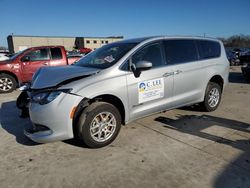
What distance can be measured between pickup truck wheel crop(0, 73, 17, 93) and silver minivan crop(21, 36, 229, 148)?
522 cm

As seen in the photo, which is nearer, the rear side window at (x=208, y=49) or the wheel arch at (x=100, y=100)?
the wheel arch at (x=100, y=100)

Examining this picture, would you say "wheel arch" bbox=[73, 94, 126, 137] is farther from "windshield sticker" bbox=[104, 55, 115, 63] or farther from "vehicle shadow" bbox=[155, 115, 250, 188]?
"vehicle shadow" bbox=[155, 115, 250, 188]

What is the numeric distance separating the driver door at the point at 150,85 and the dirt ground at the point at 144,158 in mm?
488

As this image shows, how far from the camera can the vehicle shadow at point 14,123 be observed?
13.3 ft

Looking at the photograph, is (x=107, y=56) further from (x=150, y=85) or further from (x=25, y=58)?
(x=25, y=58)

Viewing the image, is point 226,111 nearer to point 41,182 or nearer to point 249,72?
point 41,182

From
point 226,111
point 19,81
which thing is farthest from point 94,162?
point 19,81

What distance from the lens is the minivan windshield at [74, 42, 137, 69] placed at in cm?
390

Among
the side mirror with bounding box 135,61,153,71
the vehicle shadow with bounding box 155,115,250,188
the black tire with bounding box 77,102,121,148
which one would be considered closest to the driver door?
the side mirror with bounding box 135,61,153,71

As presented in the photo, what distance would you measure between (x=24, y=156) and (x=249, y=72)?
9293 millimetres

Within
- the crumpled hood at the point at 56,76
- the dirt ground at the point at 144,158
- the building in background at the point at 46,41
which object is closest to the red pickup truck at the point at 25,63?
the dirt ground at the point at 144,158

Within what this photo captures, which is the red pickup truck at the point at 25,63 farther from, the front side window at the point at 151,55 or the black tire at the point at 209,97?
the black tire at the point at 209,97

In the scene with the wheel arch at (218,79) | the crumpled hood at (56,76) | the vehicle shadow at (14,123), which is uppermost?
the crumpled hood at (56,76)

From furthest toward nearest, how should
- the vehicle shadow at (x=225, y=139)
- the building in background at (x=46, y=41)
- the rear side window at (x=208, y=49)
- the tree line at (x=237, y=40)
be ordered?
1. the tree line at (x=237, y=40)
2. the building in background at (x=46, y=41)
3. the rear side window at (x=208, y=49)
4. the vehicle shadow at (x=225, y=139)
